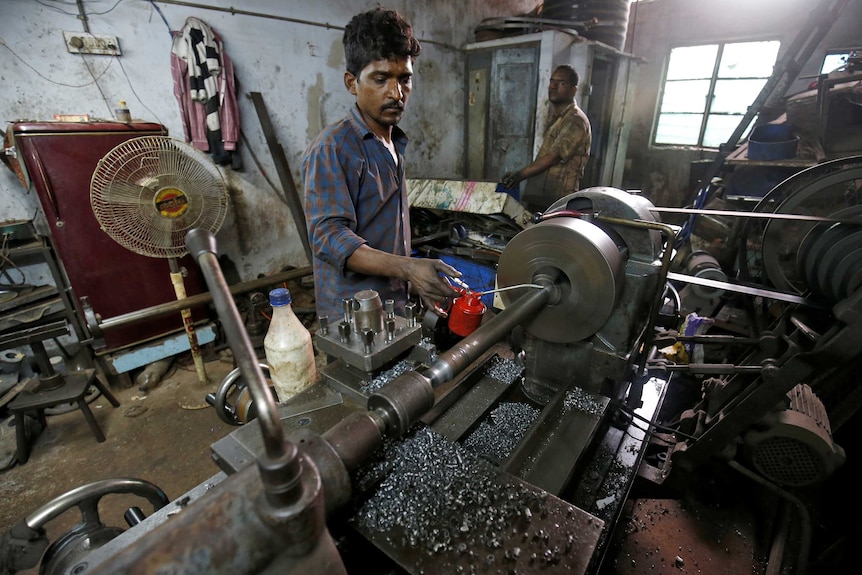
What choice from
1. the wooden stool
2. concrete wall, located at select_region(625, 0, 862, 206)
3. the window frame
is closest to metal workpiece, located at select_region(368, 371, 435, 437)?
the wooden stool

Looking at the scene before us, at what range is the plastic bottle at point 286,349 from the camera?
46.4 inches

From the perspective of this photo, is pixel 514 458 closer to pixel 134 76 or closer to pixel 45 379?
pixel 45 379

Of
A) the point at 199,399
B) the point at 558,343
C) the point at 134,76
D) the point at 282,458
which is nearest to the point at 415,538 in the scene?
the point at 282,458

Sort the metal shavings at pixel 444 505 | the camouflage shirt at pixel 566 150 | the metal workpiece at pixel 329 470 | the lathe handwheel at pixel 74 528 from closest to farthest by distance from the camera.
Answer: the metal workpiece at pixel 329 470 < the metal shavings at pixel 444 505 < the lathe handwheel at pixel 74 528 < the camouflage shirt at pixel 566 150

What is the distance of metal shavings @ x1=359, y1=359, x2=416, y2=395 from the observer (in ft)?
3.51

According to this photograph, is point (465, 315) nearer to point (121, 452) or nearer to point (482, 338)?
point (482, 338)

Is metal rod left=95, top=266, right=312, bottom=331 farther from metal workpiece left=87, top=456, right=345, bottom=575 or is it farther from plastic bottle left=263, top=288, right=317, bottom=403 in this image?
metal workpiece left=87, top=456, right=345, bottom=575

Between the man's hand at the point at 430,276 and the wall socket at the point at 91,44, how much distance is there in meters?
3.26

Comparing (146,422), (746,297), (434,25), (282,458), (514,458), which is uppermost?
(434,25)

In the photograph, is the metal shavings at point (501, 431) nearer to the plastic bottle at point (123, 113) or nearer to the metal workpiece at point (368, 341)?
the metal workpiece at point (368, 341)

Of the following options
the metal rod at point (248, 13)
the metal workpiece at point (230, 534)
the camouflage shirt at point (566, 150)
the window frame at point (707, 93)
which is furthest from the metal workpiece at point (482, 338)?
the window frame at point (707, 93)

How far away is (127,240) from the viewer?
98.4 inches

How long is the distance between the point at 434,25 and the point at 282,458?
6.00 m

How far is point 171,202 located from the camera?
2.62 m
